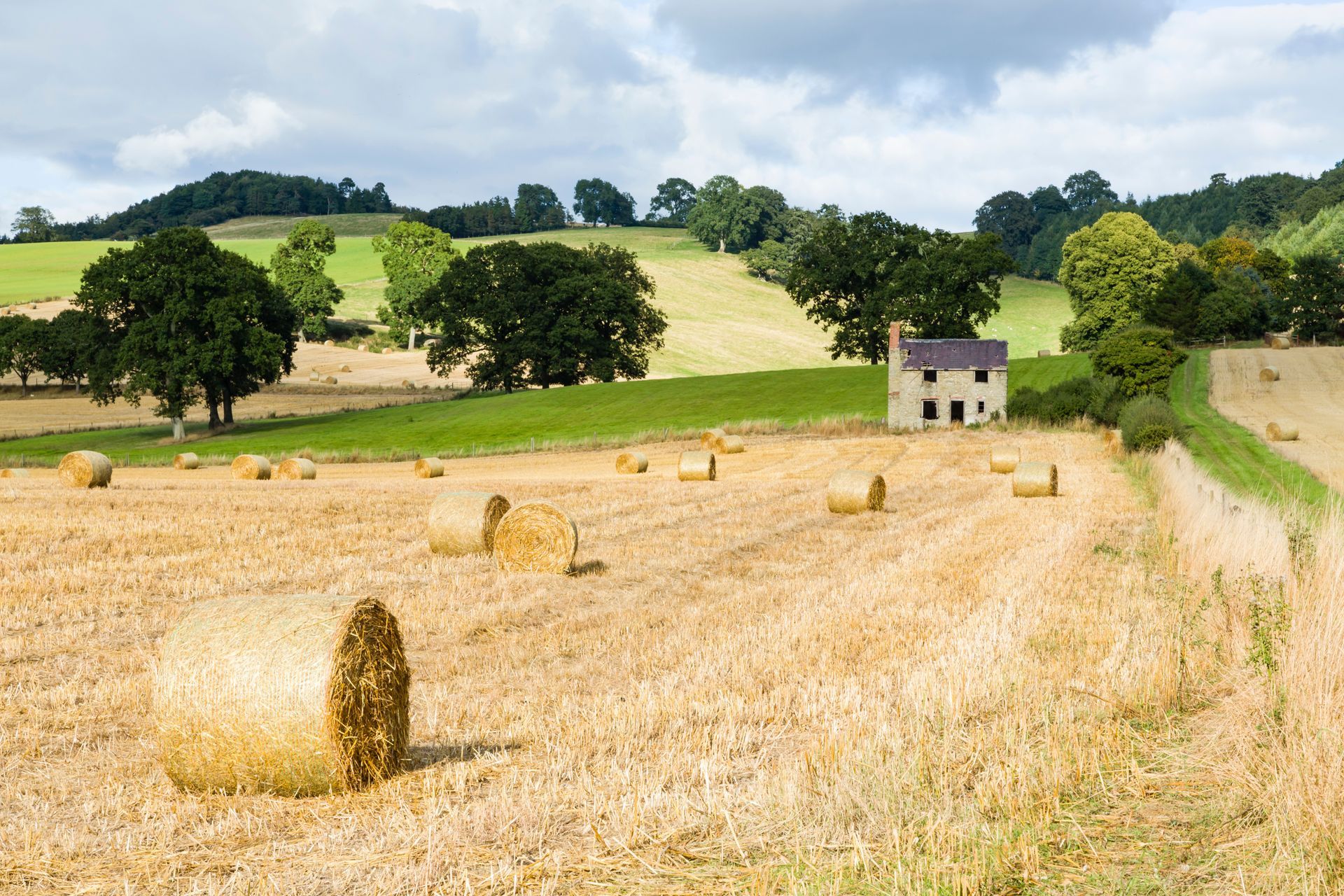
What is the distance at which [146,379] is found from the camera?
192 ft

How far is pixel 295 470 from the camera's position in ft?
124

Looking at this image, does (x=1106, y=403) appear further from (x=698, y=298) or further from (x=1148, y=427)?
(x=698, y=298)

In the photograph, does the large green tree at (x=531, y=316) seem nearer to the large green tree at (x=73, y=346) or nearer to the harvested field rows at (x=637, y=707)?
the large green tree at (x=73, y=346)

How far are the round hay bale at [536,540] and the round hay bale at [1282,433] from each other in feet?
127

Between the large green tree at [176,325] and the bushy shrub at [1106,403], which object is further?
the large green tree at [176,325]

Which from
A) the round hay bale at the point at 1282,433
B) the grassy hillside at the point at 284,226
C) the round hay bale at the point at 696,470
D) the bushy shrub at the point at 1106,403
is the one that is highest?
the grassy hillside at the point at 284,226

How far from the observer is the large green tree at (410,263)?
329 ft

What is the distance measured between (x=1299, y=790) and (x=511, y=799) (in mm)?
4393

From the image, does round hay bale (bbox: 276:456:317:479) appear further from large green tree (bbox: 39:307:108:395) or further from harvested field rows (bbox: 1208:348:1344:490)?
harvested field rows (bbox: 1208:348:1344:490)

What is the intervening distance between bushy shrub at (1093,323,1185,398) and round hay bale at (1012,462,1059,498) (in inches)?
→ 1350

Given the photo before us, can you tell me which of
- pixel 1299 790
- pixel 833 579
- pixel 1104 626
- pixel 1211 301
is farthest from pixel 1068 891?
pixel 1211 301

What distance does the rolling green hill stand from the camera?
108 m

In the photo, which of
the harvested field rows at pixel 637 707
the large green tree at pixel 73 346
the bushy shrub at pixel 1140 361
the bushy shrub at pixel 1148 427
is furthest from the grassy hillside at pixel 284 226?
the harvested field rows at pixel 637 707

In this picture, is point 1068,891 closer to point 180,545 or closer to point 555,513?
point 555,513
